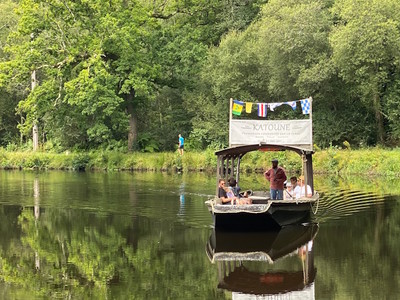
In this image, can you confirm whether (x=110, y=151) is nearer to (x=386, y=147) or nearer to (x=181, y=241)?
(x=386, y=147)

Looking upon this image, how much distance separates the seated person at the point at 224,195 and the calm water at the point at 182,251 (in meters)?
1.06

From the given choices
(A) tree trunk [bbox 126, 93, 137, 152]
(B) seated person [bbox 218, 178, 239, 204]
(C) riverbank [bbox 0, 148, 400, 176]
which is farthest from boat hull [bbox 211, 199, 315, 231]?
(A) tree trunk [bbox 126, 93, 137, 152]

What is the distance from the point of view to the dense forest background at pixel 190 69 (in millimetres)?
40156

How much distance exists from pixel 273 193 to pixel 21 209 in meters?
10.5

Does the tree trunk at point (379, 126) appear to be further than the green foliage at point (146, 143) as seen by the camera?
No

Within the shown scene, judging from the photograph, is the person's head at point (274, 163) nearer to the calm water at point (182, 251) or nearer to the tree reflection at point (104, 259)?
the calm water at point (182, 251)

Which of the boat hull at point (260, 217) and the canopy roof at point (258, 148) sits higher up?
the canopy roof at point (258, 148)

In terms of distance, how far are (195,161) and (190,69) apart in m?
7.85

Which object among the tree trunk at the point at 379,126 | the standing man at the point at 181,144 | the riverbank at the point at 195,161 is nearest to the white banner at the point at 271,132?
the riverbank at the point at 195,161

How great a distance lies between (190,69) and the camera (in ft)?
164

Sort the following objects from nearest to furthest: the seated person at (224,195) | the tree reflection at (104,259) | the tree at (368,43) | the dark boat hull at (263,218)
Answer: the tree reflection at (104,259) → the dark boat hull at (263,218) → the seated person at (224,195) → the tree at (368,43)

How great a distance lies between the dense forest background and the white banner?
59.4 ft

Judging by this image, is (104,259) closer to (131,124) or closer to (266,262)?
(266,262)

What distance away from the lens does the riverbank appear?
39.2 m
